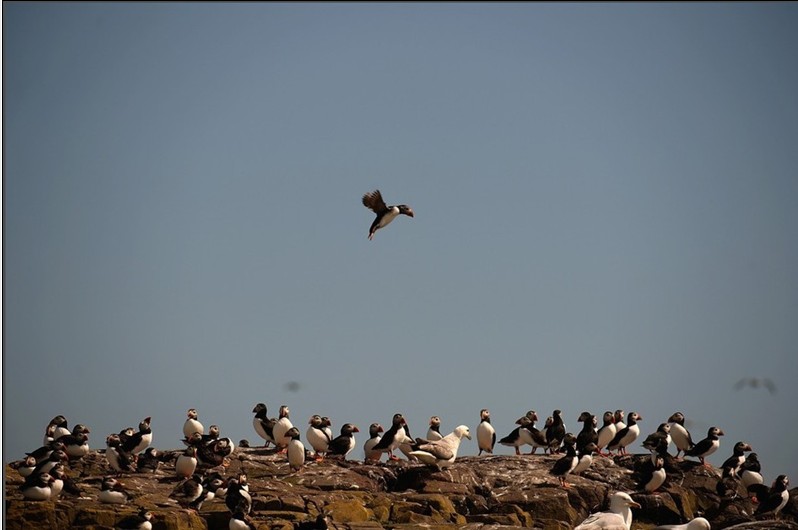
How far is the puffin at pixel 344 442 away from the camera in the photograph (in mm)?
39094

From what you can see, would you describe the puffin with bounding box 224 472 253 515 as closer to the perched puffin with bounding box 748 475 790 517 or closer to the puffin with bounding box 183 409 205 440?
the puffin with bounding box 183 409 205 440

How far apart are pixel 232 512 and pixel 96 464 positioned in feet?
23.5

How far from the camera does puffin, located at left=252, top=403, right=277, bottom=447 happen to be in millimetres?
40531

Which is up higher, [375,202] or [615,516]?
[375,202]

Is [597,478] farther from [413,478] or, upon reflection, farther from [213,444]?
[213,444]

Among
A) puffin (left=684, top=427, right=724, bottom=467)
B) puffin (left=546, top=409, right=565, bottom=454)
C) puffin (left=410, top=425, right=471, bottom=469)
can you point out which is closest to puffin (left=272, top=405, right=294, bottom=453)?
puffin (left=410, top=425, right=471, bottom=469)

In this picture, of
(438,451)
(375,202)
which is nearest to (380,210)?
(375,202)

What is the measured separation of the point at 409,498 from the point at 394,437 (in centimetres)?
330

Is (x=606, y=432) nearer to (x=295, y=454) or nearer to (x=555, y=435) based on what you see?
(x=555, y=435)

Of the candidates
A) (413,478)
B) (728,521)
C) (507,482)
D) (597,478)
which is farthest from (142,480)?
(728,521)

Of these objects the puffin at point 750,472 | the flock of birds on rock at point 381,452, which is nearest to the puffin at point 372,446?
the flock of birds on rock at point 381,452

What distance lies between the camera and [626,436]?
41.5m

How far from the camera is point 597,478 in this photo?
38.9m

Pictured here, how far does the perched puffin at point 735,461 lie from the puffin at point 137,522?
55.0ft
